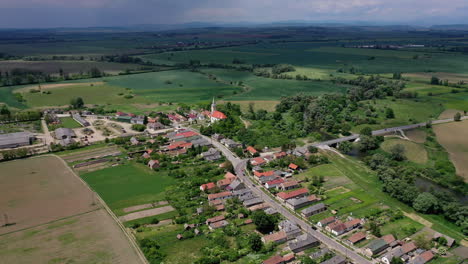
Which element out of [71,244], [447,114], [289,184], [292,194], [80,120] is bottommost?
[71,244]

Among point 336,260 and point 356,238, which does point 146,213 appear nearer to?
point 336,260

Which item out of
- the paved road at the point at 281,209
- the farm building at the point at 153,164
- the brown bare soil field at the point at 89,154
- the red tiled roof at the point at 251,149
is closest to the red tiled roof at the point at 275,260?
the paved road at the point at 281,209

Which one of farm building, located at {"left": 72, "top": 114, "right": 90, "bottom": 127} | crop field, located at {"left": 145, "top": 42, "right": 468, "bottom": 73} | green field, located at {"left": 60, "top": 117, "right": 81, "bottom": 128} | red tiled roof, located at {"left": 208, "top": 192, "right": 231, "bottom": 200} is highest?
crop field, located at {"left": 145, "top": 42, "right": 468, "bottom": 73}

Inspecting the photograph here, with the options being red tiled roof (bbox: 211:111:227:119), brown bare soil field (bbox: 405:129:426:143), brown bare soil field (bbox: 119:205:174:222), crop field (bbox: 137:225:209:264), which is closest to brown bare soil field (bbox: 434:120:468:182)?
brown bare soil field (bbox: 405:129:426:143)

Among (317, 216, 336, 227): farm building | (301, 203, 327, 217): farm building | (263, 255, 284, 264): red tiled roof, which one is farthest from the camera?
(301, 203, 327, 217): farm building

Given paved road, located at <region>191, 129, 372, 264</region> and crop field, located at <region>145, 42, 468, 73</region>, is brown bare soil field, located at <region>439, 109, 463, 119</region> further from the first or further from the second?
crop field, located at <region>145, 42, 468, 73</region>

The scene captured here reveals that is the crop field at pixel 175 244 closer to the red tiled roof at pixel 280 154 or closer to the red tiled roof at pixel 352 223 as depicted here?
the red tiled roof at pixel 352 223

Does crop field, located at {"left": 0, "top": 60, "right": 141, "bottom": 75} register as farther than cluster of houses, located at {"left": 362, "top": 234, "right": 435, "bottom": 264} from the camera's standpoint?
Yes

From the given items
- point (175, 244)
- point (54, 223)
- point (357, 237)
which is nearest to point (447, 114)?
point (357, 237)
